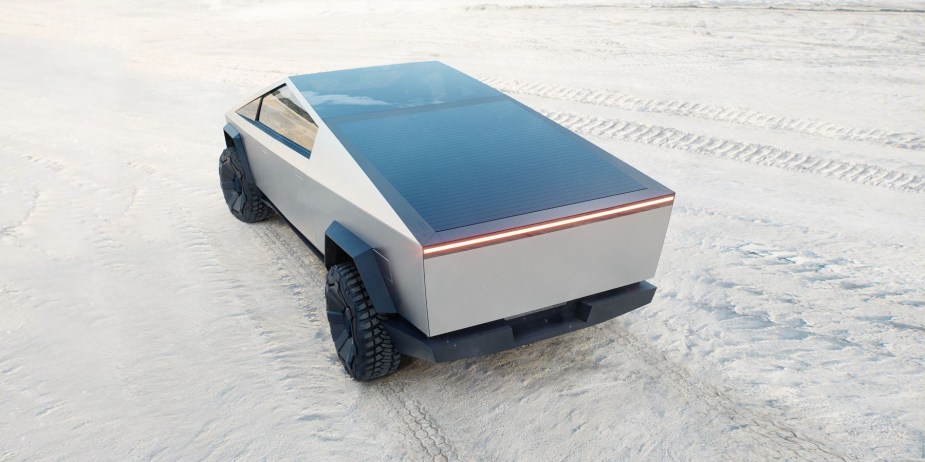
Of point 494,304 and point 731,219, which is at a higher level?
point 494,304

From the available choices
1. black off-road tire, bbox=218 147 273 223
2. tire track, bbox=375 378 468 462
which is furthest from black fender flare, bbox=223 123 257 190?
tire track, bbox=375 378 468 462

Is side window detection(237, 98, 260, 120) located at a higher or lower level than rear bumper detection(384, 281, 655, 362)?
higher

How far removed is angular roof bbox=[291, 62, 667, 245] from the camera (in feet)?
10.4

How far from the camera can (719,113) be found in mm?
7816

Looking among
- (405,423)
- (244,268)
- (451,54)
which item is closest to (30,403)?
(244,268)

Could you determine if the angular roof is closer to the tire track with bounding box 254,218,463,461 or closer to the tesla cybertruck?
the tesla cybertruck

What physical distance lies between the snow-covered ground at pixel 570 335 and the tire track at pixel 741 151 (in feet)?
0.10

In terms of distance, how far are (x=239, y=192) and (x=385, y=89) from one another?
1909mm

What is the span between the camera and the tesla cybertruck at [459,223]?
10.2 ft

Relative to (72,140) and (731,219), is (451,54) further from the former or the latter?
(731,219)

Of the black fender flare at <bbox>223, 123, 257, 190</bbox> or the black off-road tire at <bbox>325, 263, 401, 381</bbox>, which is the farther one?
the black fender flare at <bbox>223, 123, 257, 190</bbox>

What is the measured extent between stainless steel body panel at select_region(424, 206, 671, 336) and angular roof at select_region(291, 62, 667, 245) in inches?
4.4

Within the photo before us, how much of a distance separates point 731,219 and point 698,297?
4.32ft

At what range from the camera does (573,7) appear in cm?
1346
